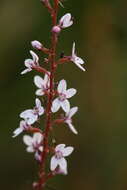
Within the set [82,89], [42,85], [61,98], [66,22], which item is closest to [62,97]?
[61,98]

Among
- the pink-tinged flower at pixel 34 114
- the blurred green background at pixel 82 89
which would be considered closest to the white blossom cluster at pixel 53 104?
the pink-tinged flower at pixel 34 114

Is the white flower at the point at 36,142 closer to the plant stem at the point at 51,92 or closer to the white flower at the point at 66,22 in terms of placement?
the plant stem at the point at 51,92

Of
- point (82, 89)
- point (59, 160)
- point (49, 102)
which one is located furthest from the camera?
point (82, 89)

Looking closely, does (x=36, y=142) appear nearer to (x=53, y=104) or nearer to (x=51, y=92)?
(x=53, y=104)

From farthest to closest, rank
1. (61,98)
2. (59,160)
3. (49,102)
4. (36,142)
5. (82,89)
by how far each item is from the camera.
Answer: (82,89)
(36,142)
(59,160)
(61,98)
(49,102)

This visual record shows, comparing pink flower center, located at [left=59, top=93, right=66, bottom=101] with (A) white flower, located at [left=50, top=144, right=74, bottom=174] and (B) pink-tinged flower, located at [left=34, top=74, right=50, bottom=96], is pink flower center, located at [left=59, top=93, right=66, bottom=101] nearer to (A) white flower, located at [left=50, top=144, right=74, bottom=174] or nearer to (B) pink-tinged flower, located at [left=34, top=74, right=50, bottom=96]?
(B) pink-tinged flower, located at [left=34, top=74, right=50, bottom=96]

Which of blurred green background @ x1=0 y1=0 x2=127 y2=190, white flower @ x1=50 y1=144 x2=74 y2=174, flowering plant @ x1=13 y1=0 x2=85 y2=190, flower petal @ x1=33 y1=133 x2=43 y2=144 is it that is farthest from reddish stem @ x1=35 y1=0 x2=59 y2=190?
blurred green background @ x1=0 y1=0 x2=127 y2=190

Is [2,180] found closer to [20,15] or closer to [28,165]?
[28,165]

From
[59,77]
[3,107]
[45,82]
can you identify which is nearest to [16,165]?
[3,107]
